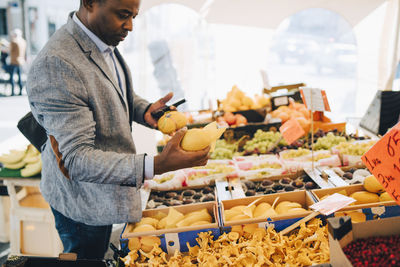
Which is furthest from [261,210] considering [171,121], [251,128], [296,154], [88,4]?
[251,128]

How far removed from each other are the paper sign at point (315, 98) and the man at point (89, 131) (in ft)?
3.40

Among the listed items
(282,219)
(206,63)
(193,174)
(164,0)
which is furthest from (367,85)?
(282,219)

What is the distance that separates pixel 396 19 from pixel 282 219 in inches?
221

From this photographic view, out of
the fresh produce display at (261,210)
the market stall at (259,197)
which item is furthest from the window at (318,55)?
the fresh produce display at (261,210)

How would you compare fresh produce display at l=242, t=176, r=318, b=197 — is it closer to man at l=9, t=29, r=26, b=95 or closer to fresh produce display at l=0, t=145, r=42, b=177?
fresh produce display at l=0, t=145, r=42, b=177

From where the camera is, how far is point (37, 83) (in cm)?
129

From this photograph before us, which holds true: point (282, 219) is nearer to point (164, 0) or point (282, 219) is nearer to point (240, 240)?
point (240, 240)

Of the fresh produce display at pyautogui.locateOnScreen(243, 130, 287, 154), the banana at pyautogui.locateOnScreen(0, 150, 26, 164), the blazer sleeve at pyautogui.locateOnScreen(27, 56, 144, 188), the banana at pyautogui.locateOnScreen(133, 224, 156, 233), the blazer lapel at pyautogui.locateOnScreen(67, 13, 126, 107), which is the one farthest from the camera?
the fresh produce display at pyautogui.locateOnScreen(243, 130, 287, 154)

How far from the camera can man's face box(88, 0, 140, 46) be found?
134 centimetres

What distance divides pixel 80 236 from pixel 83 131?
0.72 metres

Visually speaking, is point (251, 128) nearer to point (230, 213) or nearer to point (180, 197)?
point (180, 197)

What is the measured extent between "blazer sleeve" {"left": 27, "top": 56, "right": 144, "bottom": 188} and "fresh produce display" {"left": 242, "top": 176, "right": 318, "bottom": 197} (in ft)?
3.18

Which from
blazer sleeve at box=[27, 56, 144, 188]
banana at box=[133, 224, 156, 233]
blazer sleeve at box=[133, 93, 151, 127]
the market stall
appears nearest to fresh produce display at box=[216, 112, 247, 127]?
the market stall

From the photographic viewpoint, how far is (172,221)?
1606 millimetres
